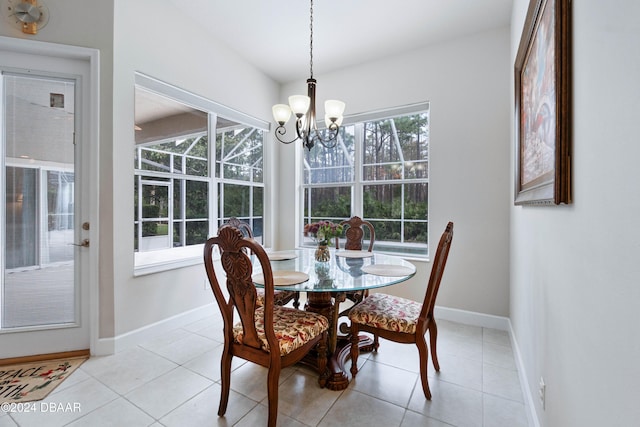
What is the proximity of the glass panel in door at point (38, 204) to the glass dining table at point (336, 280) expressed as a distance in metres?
1.63

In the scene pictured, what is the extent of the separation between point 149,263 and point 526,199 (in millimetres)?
3038

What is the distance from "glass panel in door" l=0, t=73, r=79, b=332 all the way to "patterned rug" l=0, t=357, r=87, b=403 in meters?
0.28

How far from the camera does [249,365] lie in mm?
2172

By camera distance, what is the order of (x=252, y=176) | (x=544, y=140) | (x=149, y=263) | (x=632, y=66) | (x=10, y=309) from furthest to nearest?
1. (x=252, y=176)
2. (x=149, y=263)
3. (x=10, y=309)
4. (x=544, y=140)
5. (x=632, y=66)

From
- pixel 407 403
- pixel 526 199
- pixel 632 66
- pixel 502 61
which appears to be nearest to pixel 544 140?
pixel 526 199

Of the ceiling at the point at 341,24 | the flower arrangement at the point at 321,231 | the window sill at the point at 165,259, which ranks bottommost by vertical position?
the window sill at the point at 165,259

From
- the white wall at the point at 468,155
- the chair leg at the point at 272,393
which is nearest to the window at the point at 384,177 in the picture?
the white wall at the point at 468,155

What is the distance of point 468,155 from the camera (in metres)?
2.96

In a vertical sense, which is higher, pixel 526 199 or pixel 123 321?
pixel 526 199

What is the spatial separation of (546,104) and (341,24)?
7.35ft

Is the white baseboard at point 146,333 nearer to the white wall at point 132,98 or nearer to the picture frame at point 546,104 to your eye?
the white wall at point 132,98

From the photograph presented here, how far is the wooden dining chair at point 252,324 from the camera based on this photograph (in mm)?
1423

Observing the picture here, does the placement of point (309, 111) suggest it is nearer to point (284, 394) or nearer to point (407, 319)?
point (407, 319)

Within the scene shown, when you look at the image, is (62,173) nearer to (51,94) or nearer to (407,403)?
(51,94)
